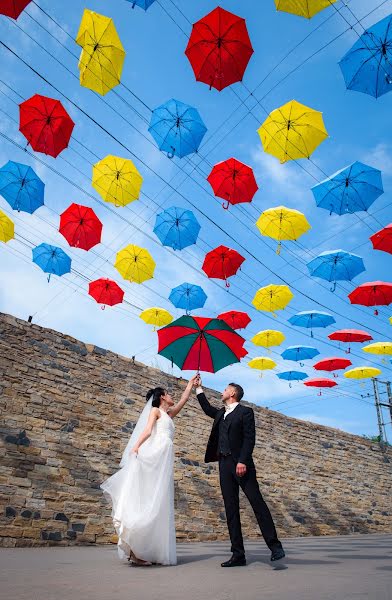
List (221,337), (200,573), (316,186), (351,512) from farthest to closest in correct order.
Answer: (351,512) → (316,186) → (221,337) → (200,573)

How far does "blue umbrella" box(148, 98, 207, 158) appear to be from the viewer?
27.1 ft

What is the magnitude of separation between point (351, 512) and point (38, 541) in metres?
10.0

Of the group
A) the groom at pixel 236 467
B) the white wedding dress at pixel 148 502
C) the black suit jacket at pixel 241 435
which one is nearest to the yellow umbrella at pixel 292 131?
the groom at pixel 236 467

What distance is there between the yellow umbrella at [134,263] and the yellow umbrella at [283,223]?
298 cm

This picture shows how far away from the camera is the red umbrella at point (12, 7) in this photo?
5832 mm

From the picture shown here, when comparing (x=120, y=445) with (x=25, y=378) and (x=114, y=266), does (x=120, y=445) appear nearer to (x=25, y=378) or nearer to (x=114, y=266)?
(x=25, y=378)

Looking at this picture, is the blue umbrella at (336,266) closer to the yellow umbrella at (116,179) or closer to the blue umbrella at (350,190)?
the blue umbrella at (350,190)

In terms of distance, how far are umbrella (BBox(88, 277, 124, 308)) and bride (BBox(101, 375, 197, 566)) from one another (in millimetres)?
7962

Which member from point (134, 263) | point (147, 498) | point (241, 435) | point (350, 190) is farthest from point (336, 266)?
point (147, 498)

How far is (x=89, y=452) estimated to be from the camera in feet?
25.9

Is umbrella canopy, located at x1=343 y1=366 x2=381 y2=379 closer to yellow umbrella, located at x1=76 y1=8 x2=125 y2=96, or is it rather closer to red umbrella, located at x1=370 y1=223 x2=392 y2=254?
red umbrella, located at x1=370 y1=223 x2=392 y2=254

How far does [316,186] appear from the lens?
9273mm

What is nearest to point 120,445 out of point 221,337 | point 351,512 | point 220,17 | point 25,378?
point 25,378

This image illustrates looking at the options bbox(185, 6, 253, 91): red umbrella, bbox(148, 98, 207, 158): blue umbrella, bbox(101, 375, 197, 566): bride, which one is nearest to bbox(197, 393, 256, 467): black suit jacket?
bbox(101, 375, 197, 566): bride
